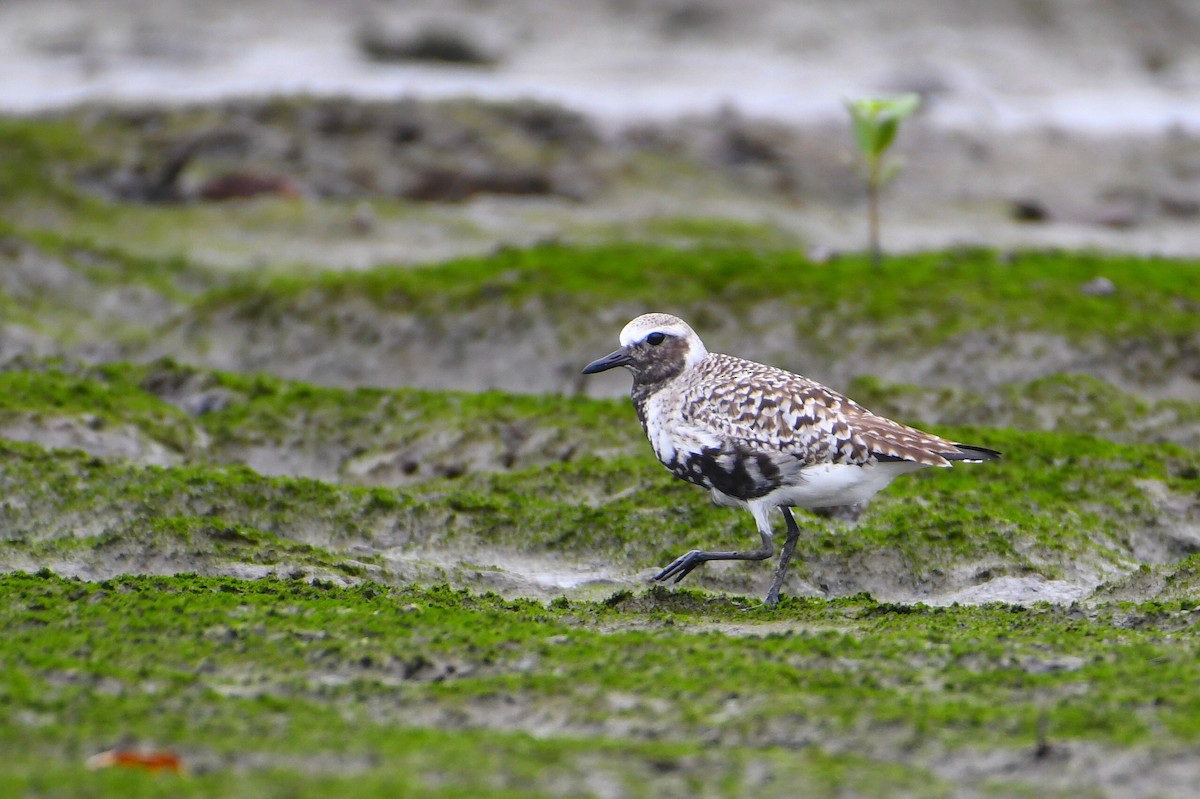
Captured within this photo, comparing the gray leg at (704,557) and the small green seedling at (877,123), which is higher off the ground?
the small green seedling at (877,123)

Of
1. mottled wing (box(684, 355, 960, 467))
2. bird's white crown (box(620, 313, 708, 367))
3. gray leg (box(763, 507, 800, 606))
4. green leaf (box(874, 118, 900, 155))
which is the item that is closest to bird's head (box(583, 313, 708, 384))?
bird's white crown (box(620, 313, 708, 367))

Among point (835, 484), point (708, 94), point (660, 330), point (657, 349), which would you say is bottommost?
point (835, 484)

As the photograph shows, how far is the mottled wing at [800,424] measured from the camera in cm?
857

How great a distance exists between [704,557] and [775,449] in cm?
78

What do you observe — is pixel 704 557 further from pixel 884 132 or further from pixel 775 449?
pixel 884 132

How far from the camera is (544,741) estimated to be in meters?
5.94

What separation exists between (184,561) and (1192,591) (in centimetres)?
572

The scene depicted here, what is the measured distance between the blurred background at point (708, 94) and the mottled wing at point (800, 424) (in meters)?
6.37

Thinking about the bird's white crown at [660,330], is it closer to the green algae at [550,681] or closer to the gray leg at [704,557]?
the gray leg at [704,557]

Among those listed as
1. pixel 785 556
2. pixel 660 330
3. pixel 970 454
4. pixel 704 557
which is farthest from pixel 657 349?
pixel 970 454

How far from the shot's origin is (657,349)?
367 inches

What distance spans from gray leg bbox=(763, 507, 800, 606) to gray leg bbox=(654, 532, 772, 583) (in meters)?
0.08

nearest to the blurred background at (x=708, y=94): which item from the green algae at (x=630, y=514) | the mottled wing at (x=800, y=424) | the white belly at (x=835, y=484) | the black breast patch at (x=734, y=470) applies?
the green algae at (x=630, y=514)

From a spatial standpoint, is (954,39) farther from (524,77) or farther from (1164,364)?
(1164,364)
